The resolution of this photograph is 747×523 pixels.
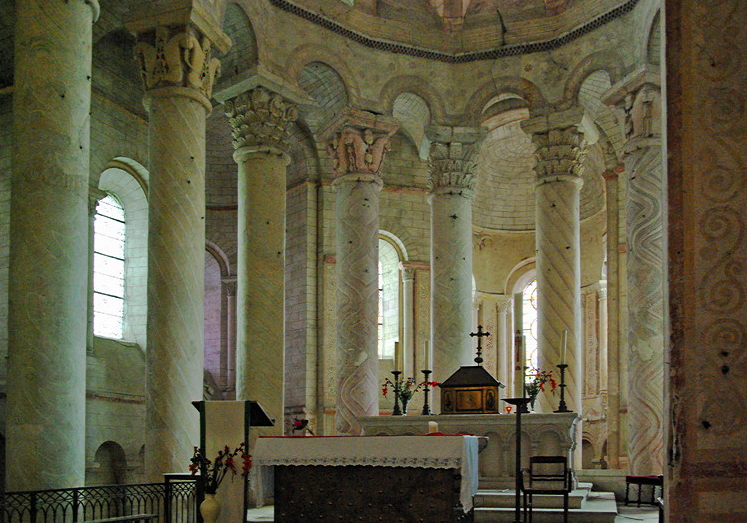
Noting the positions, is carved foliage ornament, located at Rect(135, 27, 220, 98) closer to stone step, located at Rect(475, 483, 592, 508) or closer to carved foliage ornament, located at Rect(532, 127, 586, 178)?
stone step, located at Rect(475, 483, 592, 508)

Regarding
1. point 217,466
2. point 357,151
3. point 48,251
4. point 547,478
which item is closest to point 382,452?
point 217,466

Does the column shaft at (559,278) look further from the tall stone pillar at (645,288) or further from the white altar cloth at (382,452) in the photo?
the white altar cloth at (382,452)

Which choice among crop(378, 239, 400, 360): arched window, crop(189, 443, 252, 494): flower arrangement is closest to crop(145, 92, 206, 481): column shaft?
crop(189, 443, 252, 494): flower arrangement

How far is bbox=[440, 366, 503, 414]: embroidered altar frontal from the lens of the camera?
15312 mm

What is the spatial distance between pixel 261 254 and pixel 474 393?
4.64 m

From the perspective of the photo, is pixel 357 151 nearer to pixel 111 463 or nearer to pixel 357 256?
pixel 357 256

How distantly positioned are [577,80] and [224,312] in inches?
429

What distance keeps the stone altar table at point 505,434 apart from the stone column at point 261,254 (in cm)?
278

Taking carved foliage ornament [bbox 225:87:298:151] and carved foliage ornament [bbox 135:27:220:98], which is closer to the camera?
carved foliage ornament [bbox 135:27:220:98]

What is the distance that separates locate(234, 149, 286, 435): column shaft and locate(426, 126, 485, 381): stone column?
4095mm

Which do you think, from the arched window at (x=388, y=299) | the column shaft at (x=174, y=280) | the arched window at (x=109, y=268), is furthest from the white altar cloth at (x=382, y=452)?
the arched window at (x=388, y=299)

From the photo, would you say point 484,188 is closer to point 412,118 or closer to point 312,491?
point 412,118

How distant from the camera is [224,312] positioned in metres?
24.2

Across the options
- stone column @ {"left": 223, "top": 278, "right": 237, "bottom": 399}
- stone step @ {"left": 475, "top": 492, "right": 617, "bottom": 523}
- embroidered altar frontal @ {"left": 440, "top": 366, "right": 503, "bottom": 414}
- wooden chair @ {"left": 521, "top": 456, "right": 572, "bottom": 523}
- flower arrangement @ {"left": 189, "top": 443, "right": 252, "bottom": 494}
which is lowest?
stone step @ {"left": 475, "top": 492, "right": 617, "bottom": 523}
